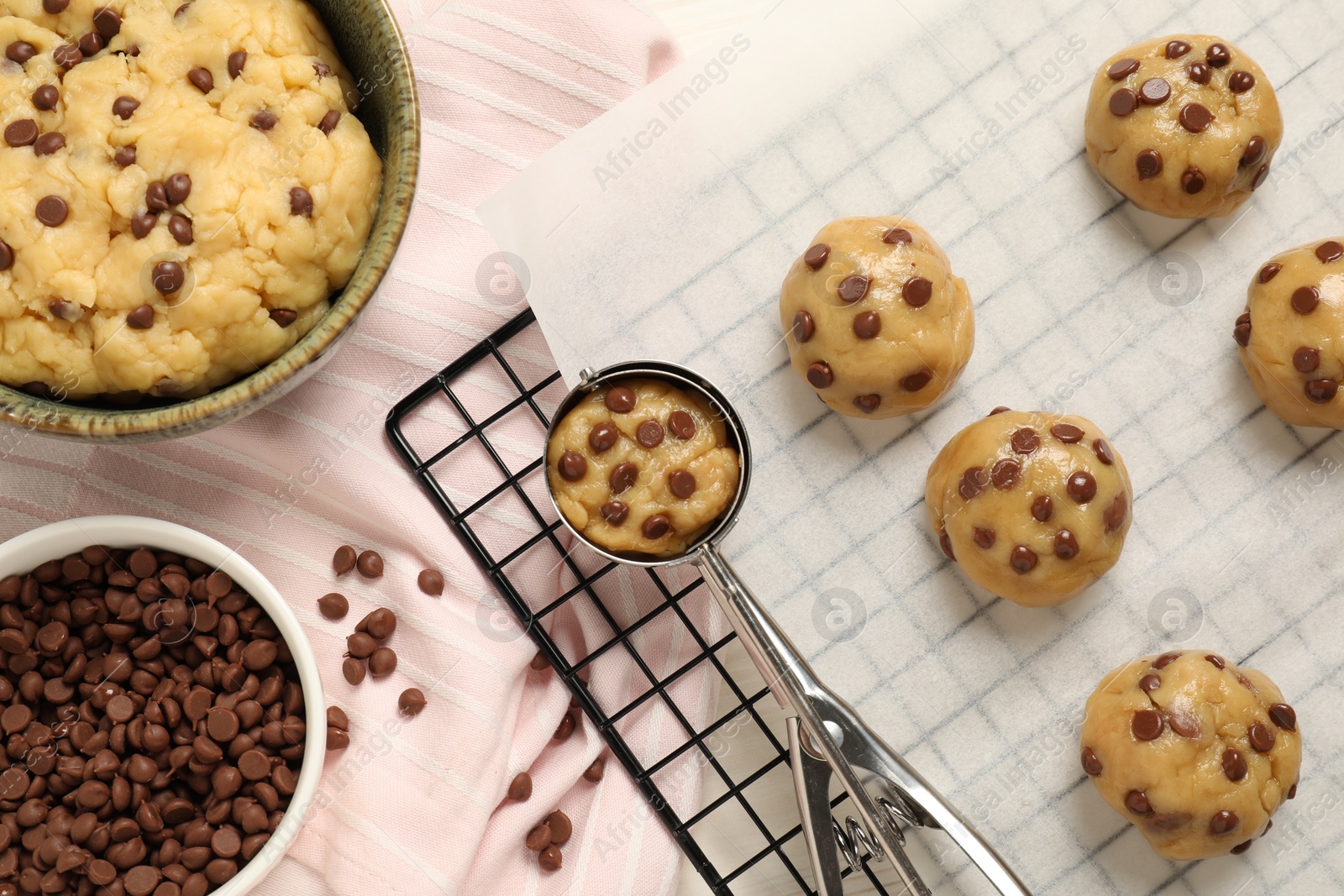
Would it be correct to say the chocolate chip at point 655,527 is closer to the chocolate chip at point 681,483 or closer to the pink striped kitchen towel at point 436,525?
the chocolate chip at point 681,483

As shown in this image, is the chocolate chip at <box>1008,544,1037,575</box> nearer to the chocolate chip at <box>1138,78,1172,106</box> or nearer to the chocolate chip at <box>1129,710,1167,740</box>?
the chocolate chip at <box>1129,710,1167,740</box>

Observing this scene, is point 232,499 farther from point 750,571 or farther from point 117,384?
point 750,571

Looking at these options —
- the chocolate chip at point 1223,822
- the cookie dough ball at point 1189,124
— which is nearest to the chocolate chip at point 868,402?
the cookie dough ball at point 1189,124

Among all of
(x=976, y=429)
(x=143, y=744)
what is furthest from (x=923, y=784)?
(x=143, y=744)

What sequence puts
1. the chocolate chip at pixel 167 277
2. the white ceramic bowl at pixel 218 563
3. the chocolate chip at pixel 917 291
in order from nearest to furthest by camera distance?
the chocolate chip at pixel 167 277, the white ceramic bowl at pixel 218 563, the chocolate chip at pixel 917 291

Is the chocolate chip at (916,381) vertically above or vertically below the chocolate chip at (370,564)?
above

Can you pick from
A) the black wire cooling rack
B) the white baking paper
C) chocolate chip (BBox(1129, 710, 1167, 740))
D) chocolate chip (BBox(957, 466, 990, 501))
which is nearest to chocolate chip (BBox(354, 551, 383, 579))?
Result: the black wire cooling rack
